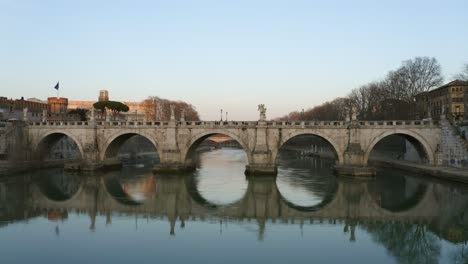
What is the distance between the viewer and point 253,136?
3747 cm

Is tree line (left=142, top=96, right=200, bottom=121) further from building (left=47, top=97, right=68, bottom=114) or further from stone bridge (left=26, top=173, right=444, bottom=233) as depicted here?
stone bridge (left=26, top=173, right=444, bottom=233)

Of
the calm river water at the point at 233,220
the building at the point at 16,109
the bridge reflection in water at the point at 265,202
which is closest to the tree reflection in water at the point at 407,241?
the calm river water at the point at 233,220

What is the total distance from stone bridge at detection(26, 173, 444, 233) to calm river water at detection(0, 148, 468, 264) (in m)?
0.06

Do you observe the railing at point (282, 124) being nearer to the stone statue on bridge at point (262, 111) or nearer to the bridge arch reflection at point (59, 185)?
the stone statue on bridge at point (262, 111)

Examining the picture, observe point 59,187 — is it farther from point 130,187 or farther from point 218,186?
point 218,186

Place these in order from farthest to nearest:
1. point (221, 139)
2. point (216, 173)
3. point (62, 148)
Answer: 1. point (221, 139)
2. point (62, 148)
3. point (216, 173)

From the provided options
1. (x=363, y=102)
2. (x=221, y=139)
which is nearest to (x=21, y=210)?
(x=363, y=102)

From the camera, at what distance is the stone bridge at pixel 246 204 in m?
21.9

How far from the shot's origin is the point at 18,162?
125 feet

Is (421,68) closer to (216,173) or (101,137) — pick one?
(216,173)

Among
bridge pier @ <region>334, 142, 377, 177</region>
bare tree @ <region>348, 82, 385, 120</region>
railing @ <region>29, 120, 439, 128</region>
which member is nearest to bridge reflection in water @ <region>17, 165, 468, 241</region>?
bridge pier @ <region>334, 142, 377, 177</region>

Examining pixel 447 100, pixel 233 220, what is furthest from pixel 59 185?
pixel 447 100

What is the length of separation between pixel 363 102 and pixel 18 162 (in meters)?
48.8

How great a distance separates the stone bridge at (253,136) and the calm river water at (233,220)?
2757 mm
